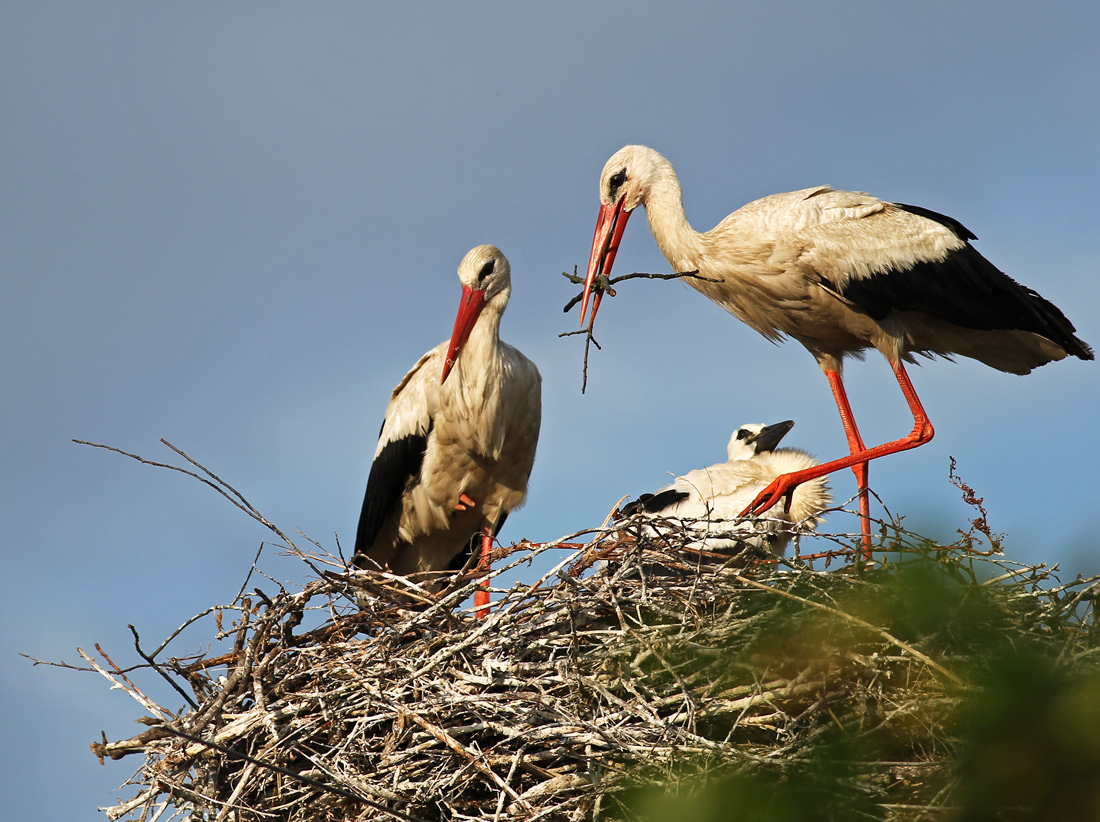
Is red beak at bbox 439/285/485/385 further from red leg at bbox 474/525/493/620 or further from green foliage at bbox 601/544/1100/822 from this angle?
green foliage at bbox 601/544/1100/822

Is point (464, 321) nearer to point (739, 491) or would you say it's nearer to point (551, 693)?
point (739, 491)

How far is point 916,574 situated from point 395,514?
4.72 metres

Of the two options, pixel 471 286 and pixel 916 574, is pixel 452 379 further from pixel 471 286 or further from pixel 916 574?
pixel 916 574

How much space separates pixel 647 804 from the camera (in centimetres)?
138

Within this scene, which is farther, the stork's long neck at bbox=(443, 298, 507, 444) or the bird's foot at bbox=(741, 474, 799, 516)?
the stork's long neck at bbox=(443, 298, 507, 444)

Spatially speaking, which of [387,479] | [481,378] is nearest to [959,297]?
[481,378]

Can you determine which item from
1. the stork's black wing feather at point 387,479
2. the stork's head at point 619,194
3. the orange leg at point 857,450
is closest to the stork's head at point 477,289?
the stork's black wing feather at point 387,479

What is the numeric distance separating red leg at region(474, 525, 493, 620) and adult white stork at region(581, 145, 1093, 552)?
50.7 inches

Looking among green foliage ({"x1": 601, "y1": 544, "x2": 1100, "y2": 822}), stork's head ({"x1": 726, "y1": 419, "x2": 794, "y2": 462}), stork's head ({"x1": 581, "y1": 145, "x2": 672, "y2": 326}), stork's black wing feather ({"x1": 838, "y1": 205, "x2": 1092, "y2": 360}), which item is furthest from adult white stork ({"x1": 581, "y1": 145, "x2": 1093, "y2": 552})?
green foliage ({"x1": 601, "y1": 544, "x2": 1100, "y2": 822})

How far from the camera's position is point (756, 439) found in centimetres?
573

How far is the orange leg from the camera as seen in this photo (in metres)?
4.44

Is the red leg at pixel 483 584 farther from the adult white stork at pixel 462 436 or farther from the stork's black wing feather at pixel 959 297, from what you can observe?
the stork's black wing feather at pixel 959 297

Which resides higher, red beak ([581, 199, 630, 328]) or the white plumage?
red beak ([581, 199, 630, 328])

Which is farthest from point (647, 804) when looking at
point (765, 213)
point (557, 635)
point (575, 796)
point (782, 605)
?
point (765, 213)
